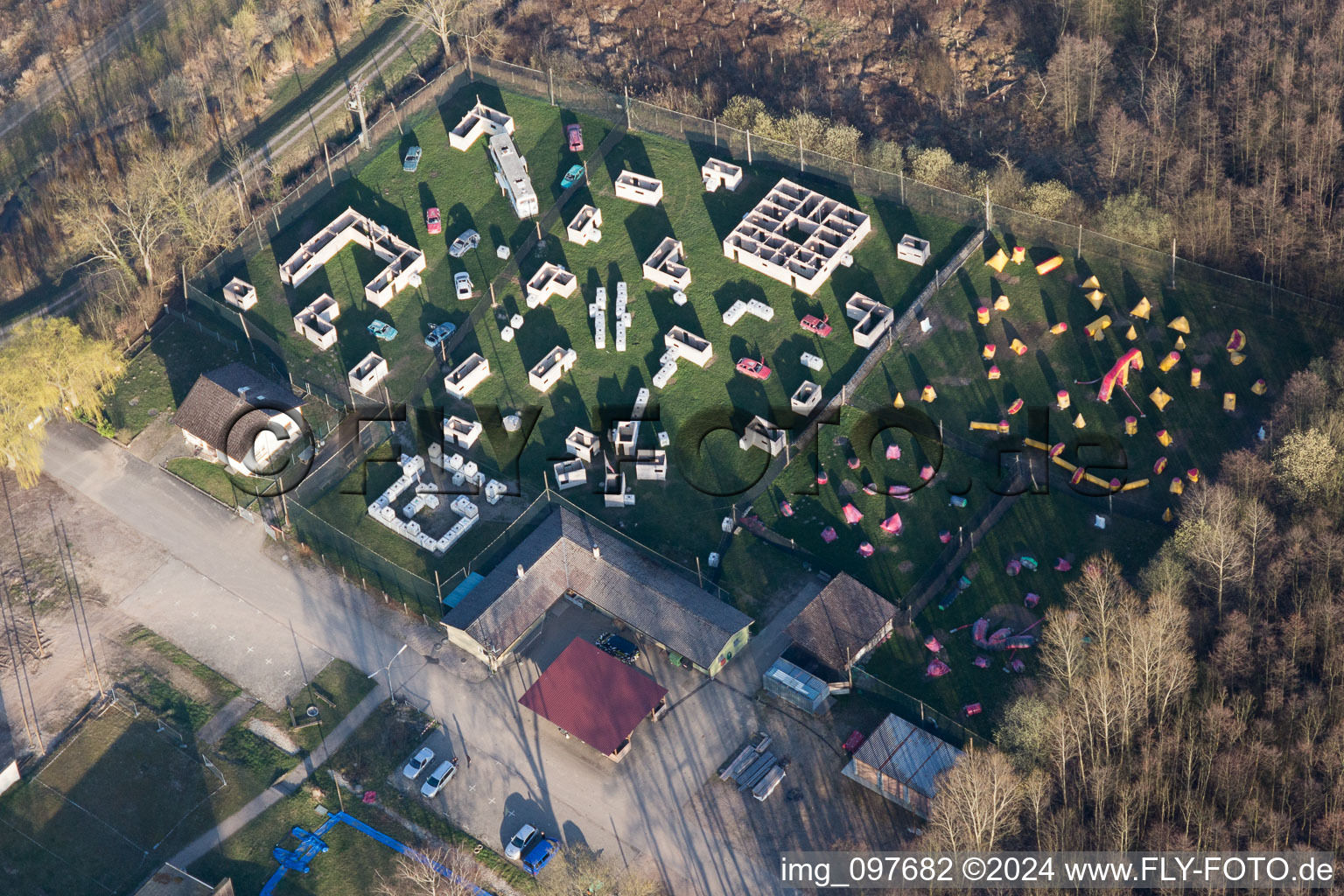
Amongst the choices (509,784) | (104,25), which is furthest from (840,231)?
(104,25)

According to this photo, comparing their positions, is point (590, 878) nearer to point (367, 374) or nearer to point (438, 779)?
point (438, 779)

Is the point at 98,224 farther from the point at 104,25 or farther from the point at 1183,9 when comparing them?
the point at 1183,9

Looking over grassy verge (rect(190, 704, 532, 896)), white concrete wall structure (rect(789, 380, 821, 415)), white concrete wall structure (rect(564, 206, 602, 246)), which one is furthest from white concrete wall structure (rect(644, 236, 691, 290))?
grassy verge (rect(190, 704, 532, 896))

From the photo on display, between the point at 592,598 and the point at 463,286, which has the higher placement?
the point at 463,286

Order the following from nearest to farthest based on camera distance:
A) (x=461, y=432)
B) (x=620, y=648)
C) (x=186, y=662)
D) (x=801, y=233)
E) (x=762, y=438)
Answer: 1. (x=620, y=648)
2. (x=186, y=662)
3. (x=762, y=438)
4. (x=461, y=432)
5. (x=801, y=233)

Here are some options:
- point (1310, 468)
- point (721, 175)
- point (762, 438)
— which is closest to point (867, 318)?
point (762, 438)

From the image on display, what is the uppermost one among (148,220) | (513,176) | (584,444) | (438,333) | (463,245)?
(148,220)

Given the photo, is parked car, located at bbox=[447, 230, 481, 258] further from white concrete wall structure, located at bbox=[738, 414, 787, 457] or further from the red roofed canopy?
the red roofed canopy
